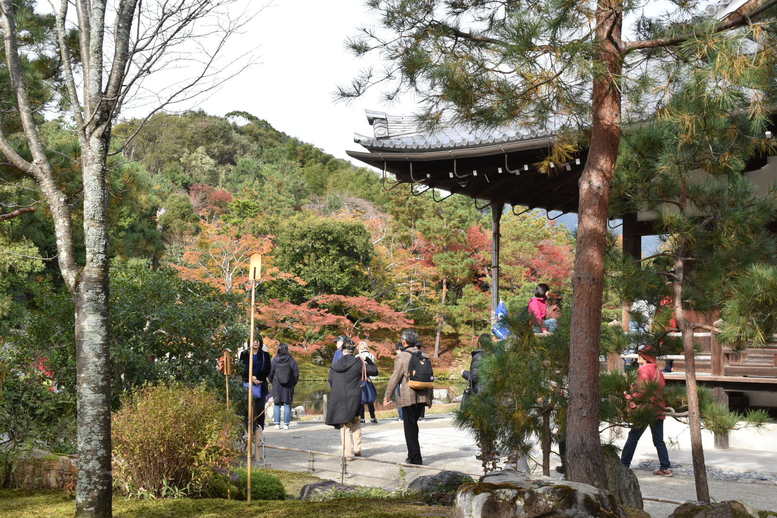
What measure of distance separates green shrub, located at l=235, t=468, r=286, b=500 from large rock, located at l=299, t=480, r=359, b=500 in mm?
185

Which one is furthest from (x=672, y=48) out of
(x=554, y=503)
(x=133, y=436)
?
(x=133, y=436)

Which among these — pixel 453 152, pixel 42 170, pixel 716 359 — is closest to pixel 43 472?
pixel 42 170

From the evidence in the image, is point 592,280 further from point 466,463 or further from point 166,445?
point 466,463

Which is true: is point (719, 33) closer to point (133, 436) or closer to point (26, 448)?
point (133, 436)

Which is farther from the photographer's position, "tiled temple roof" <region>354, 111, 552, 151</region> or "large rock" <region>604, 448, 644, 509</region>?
"tiled temple roof" <region>354, 111, 552, 151</region>

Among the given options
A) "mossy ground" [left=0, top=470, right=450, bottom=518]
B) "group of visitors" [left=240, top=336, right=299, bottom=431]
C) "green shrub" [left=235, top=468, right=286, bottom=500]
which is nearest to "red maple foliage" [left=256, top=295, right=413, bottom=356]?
"group of visitors" [left=240, top=336, right=299, bottom=431]

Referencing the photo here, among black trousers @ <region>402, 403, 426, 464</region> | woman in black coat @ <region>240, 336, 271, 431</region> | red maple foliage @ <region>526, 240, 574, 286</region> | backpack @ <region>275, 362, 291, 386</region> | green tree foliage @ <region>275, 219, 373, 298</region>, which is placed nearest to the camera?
black trousers @ <region>402, 403, 426, 464</region>

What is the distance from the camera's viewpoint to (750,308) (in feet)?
14.2

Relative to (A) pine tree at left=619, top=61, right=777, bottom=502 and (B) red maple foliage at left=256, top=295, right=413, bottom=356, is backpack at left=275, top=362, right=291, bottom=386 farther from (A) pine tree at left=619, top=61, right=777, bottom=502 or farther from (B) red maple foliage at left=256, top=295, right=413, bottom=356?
(B) red maple foliage at left=256, top=295, right=413, bottom=356

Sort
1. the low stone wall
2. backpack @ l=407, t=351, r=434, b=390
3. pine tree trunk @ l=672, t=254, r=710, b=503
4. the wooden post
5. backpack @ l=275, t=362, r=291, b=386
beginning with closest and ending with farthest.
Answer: pine tree trunk @ l=672, t=254, r=710, b=503, the low stone wall, backpack @ l=407, t=351, r=434, b=390, the wooden post, backpack @ l=275, t=362, r=291, b=386

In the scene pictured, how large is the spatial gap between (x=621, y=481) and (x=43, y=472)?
425cm

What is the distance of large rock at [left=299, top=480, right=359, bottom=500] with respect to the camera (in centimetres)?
582

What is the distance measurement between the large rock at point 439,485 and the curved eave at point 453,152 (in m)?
4.35

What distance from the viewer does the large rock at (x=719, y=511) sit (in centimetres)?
407
